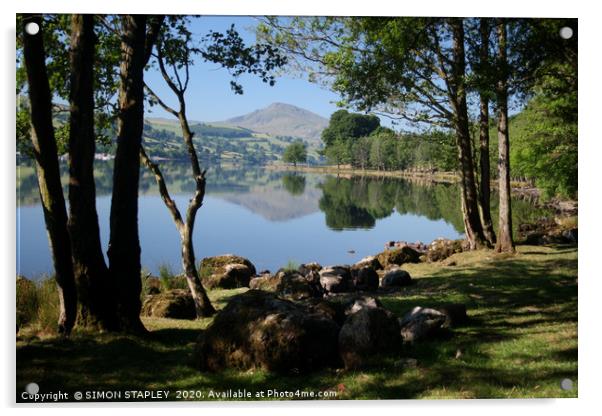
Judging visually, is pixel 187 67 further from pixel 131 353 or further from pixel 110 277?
pixel 131 353

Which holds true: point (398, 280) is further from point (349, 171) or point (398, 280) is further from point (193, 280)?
point (193, 280)

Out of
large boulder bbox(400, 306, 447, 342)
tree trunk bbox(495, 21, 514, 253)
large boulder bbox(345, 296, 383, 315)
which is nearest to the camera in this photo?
large boulder bbox(400, 306, 447, 342)

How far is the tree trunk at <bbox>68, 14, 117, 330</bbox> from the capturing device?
6199 millimetres

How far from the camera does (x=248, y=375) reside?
550cm

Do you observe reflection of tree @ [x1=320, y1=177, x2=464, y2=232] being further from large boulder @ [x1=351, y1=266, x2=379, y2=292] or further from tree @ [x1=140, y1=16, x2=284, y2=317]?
tree @ [x1=140, y1=16, x2=284, y2=317]

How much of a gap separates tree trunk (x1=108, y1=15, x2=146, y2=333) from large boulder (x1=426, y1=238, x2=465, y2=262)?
28.3 feet

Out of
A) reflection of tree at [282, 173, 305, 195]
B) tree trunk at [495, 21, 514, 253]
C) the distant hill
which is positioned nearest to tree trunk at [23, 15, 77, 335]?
the distant hill

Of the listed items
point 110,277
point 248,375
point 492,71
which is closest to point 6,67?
point 110,277

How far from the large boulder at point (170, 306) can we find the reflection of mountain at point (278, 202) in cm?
178

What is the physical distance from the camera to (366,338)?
5469 millimetres

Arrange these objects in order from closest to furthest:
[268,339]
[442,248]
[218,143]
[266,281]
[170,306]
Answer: [268,339]
[170,306]
[218,143]
[266,281]
[442,248]

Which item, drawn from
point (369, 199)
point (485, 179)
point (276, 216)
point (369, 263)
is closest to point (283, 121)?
point (276, 216)

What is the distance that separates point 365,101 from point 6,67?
5.35m

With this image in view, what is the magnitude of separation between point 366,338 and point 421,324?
926mm
